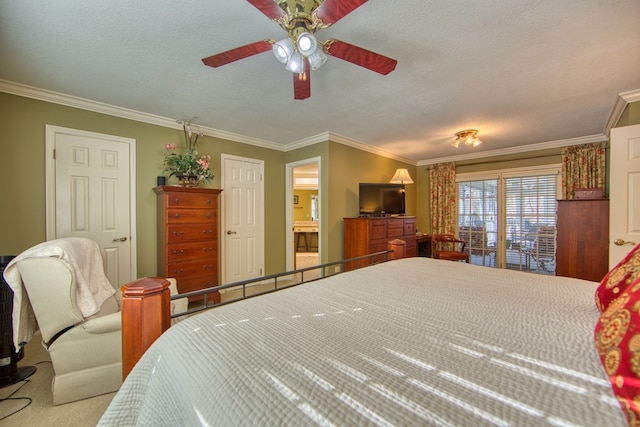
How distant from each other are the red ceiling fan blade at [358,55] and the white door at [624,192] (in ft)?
8.63

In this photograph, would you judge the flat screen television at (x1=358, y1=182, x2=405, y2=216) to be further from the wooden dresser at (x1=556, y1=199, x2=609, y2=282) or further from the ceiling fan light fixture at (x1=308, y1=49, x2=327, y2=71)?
the ceiling fan light fixture at (x1=308, y1=49, x2=327, y2=71)

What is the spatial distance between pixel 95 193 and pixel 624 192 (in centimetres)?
552

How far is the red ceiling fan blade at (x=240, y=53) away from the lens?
58.6 inches

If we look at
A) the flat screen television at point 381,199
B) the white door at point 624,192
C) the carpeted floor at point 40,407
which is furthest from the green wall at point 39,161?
the white door at point 624,192

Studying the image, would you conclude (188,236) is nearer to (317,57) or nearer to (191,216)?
(191,216)

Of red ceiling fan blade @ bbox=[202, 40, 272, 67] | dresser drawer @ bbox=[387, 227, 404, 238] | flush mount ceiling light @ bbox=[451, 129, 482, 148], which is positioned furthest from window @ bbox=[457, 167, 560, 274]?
red ceiling fan blade @ bbox=[202, 40, 272, 67]

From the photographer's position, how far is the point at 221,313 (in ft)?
3.10

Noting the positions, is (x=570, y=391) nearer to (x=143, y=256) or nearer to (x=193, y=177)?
(x=193, y=177)

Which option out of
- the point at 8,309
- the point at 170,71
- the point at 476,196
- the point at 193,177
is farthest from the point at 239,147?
the point at 476,196

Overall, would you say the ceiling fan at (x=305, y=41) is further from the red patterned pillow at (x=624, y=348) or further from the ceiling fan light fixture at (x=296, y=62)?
the red patterned pillow at (x=624, y=348)

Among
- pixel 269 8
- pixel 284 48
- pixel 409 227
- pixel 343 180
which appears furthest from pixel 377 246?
pixel 269 8

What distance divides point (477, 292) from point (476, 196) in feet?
15.0

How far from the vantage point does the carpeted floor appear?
147 cm

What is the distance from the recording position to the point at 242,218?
13.1ft
